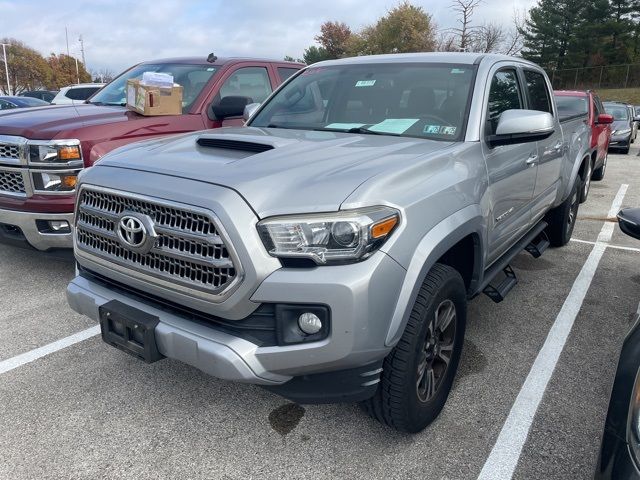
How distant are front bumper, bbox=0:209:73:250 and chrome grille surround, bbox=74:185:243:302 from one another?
165 cm

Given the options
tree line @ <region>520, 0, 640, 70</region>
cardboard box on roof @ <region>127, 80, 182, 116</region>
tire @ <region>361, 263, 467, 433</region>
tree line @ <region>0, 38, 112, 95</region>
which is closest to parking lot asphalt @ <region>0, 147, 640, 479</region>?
tire @ <region>361, 263, 467, 433</region>

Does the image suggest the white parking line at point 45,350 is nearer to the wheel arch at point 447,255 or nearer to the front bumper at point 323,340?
the front bumper at point 323,340

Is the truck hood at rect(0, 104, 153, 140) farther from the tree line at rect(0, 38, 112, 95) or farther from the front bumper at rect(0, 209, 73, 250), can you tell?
the tree line at rect(0, 38, 112, 95)

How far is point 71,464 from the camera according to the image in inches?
92.7

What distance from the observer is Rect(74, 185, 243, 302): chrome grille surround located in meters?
2.05

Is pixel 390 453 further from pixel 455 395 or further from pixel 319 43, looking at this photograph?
pixel 319 43

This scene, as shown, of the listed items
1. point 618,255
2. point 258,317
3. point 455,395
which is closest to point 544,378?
point 455,395

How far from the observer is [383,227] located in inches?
82.4

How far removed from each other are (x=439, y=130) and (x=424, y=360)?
4.43 feet

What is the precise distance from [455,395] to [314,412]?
0.81 m

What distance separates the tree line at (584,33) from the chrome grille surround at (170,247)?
5070 cm

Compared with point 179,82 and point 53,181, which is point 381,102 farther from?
point 179,82

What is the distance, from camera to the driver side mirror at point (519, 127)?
114 inches

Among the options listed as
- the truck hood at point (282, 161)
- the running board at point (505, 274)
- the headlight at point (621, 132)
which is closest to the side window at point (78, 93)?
the truck hood at point (282, 161)
